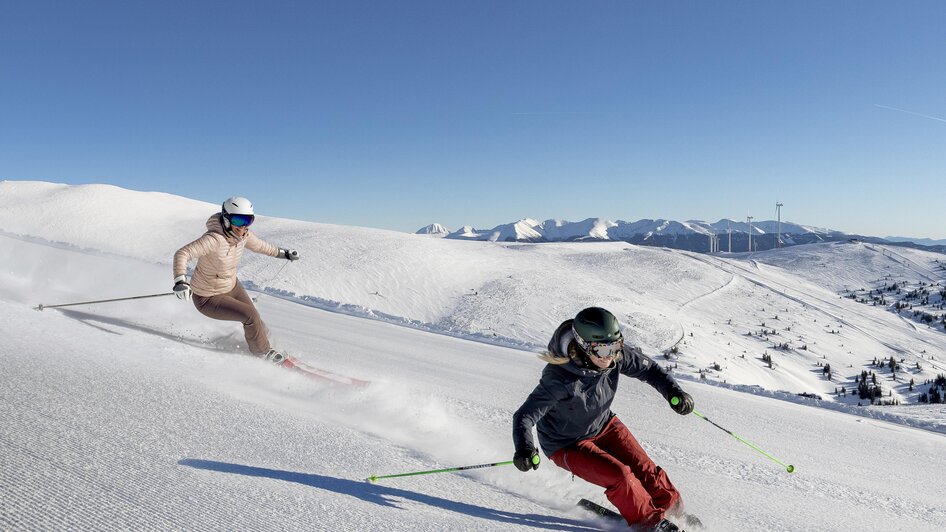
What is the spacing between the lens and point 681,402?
3801 mm

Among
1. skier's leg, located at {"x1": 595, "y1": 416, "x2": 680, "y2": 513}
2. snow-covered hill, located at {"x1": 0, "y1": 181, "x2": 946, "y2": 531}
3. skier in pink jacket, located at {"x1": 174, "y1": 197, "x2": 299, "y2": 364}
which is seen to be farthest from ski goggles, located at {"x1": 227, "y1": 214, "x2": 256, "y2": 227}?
skier's leg, located at {"x1": 595, "y1": 416, "x2": 680, "y2": 513}

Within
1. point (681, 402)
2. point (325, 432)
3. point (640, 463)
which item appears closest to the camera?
point (640, 463)

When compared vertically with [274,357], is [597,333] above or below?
above

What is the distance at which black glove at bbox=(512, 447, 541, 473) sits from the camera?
118 inches

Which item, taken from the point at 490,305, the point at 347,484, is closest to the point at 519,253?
the point at 490,305

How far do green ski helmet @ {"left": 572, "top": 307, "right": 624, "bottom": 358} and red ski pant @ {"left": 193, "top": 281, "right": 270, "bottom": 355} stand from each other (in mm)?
4504

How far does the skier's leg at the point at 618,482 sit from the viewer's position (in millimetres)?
3066

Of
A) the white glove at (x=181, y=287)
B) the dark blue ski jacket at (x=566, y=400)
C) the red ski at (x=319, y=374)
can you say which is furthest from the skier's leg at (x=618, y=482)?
the white glove at (x=181, y=287)

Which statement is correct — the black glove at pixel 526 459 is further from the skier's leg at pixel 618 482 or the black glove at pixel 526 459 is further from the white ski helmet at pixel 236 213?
the white ski helmet at pixel 236 213

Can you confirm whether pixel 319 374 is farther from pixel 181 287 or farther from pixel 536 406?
pixel 536 406

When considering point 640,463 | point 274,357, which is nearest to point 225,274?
point 274,357

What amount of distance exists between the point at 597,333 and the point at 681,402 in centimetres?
99

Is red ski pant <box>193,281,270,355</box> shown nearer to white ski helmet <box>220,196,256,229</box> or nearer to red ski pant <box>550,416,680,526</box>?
white ski helmet <box>220,196,256,229</box>

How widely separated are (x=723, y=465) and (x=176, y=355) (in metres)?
5.40
